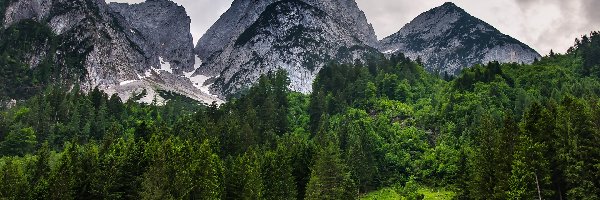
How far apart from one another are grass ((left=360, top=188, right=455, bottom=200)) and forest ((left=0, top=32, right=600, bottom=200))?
0.58 metres

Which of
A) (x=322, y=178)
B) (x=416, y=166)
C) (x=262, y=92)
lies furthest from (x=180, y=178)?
(x=262, y=92)

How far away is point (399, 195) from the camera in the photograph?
9312 cm

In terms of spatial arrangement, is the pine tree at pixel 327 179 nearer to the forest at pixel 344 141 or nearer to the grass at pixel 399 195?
the forest at pixel 344 141

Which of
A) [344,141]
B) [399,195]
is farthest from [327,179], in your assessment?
[344,141]

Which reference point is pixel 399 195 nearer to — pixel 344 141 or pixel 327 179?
pixel 344 141

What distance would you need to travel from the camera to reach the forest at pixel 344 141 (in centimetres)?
5628

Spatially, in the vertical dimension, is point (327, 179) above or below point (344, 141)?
below

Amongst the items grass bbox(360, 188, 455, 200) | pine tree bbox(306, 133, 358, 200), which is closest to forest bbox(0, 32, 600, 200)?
pine tree bbox(306, 133, 358, 200)

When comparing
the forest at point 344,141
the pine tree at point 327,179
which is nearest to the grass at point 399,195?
the forest at point 344,141

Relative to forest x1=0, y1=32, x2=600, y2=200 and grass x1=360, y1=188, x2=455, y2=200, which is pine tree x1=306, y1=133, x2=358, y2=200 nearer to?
forest x1=0, y1=32, x2=600, y2=200

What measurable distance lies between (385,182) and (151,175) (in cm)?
5620

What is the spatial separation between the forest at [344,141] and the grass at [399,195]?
0.58 m

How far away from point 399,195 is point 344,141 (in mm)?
20306

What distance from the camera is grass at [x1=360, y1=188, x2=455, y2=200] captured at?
90137 mm
